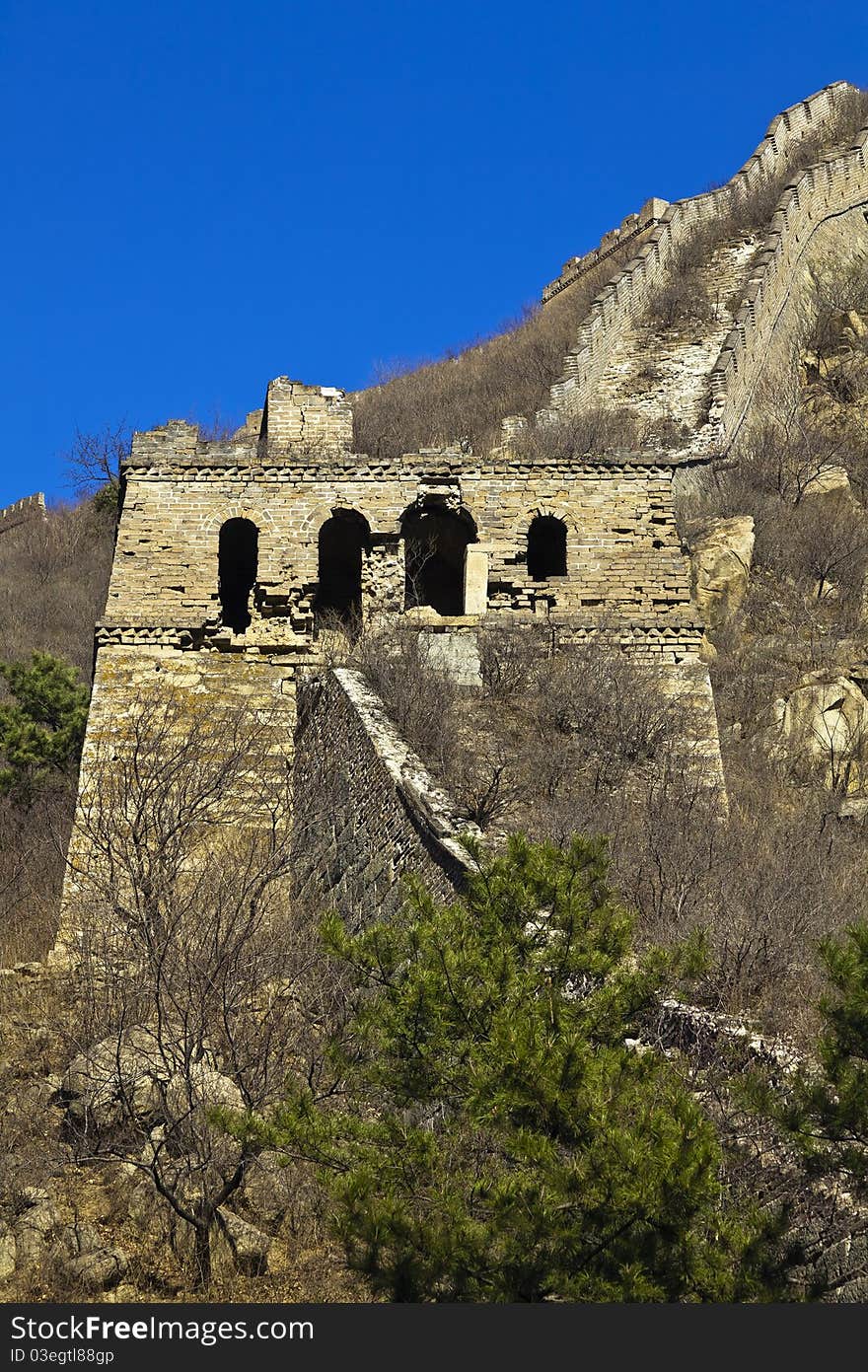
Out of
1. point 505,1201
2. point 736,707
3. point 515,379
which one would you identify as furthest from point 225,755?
point 515,379

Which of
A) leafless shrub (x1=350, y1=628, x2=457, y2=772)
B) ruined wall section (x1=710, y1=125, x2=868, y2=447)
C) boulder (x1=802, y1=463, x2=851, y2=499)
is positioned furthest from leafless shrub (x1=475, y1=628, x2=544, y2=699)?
ruined wall section (x1=710, y1=125, x2=868, y2=447)

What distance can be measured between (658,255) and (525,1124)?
1345 inches

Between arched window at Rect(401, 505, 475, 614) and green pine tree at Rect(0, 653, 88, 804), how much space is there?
181 inches

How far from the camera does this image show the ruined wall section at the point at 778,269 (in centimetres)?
3306

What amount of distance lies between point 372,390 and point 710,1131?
34.2 m

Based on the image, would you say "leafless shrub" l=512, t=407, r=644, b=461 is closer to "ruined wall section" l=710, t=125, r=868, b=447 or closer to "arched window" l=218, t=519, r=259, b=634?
"ruined wall section" l=710, t=125, r=868, b=447

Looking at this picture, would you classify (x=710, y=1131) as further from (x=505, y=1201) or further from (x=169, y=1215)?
(x=169, y=1215)

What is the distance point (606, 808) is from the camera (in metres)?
16.5

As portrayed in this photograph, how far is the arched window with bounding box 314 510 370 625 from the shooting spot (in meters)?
23.3

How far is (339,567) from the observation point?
78.1 feet

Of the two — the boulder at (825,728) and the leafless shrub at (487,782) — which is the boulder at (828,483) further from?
the leafless shrub at (487,782)

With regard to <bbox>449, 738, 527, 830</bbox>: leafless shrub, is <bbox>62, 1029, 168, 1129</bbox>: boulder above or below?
below

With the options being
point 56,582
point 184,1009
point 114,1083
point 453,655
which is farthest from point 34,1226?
point 56,582

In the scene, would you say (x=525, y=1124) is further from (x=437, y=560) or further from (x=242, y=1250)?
(x=437, y=560)
